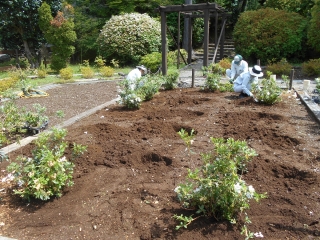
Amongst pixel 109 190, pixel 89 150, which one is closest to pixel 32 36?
pixel 89 150

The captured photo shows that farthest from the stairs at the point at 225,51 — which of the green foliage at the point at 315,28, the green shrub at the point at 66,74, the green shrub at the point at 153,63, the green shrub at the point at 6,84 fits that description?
the green shrub at the point at 6,84

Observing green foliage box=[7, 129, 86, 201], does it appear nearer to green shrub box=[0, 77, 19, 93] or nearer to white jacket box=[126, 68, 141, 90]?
white jacket box=[126, 68, 141, 90]

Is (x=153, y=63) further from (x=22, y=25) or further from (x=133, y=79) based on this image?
(x=22, y=25)

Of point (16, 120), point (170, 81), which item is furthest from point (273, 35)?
point (16, 120)

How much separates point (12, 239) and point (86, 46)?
55.3ft

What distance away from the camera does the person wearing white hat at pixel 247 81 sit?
7.51 m

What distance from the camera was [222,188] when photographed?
270 centimetres

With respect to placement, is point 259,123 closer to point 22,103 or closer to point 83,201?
point 83,201

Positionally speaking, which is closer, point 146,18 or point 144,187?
point 144,187

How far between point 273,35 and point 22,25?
38.6 feet

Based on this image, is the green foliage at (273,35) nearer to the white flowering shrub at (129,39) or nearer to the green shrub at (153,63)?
the green shrub at (153,63)

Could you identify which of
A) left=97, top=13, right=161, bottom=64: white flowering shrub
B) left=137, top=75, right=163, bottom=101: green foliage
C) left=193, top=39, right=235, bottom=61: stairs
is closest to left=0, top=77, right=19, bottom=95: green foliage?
left=137, top=75, right=163, bottom=101: green foliage

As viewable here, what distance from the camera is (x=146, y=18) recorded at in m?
16.4

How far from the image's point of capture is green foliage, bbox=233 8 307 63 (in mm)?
13664
